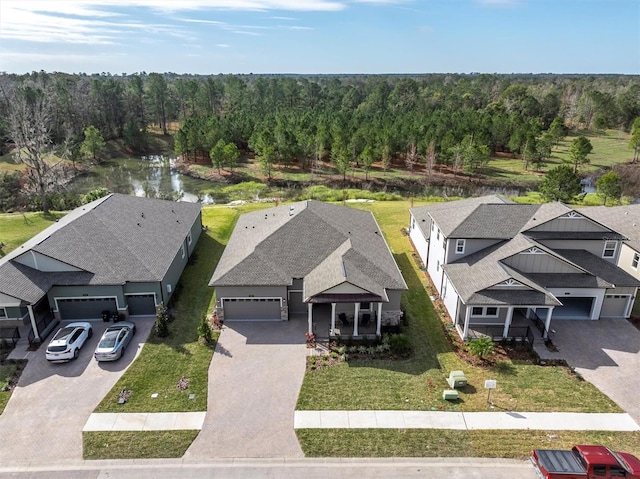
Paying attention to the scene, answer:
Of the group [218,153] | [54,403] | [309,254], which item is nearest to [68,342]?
[54,403]

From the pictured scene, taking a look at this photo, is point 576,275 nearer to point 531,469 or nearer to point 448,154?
point 531,469

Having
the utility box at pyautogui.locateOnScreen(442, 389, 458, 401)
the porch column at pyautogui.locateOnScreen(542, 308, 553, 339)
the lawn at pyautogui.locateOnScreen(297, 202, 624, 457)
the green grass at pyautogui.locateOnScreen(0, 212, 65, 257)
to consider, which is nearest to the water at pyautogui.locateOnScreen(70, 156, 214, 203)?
the green grass at pyautogui.locateOnScreen(0, 212, 65, 257)

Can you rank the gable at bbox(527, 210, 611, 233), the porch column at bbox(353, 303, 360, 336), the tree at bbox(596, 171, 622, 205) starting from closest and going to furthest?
the porch column at bbox(353, 303, 360, 336) → the gable at bbox(527, 210, 611, 233) → the tree at bbox(596, 171, 622, 205)

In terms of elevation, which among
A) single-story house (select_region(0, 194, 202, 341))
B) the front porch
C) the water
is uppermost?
single-story house (select_region(0, 194, 202, 341))

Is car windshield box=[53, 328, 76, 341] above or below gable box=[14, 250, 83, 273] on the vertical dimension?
below

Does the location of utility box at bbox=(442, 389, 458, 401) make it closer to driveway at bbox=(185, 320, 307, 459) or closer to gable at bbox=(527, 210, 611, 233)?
driveway at bbox=(185, 320, 307, 459)

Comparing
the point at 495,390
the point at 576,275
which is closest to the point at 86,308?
the point at 495,390
